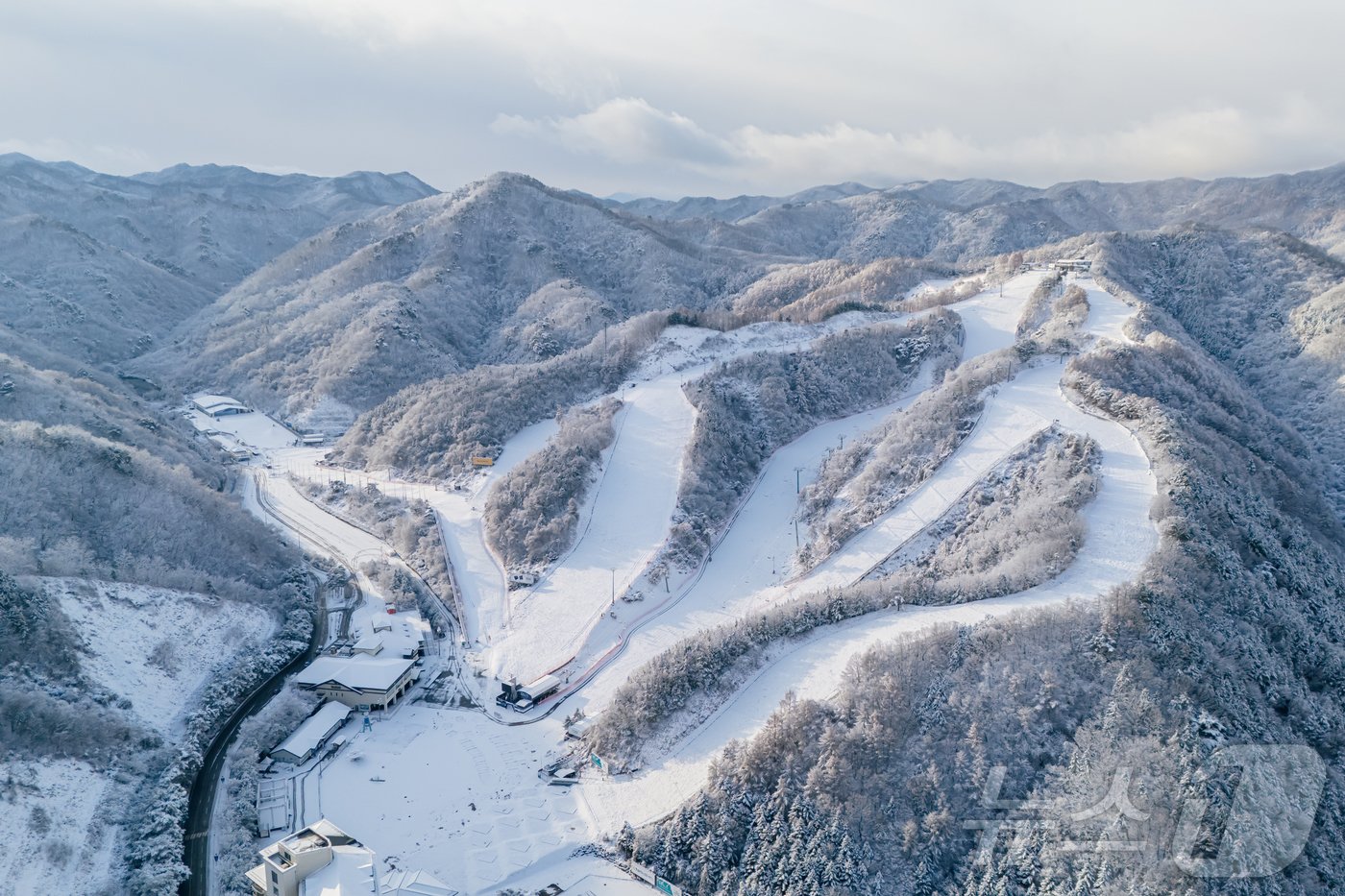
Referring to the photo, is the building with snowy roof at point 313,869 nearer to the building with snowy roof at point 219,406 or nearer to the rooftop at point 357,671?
the rooftop at point 357,671

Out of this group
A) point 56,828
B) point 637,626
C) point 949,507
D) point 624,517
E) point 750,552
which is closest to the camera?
point 56,828

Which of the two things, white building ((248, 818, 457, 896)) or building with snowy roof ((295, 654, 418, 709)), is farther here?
building with snowy roof ((295, 654, 418, 709))

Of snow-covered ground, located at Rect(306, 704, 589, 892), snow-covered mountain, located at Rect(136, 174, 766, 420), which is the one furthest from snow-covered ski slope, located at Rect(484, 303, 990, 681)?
snow-covered mountain, located at Rect(136, 174, 766, 420)

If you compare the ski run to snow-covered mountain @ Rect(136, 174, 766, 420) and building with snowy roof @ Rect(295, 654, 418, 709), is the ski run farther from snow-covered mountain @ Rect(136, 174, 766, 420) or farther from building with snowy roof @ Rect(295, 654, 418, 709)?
snow-covered mountain @ Rect(136, 174, 766, 420)

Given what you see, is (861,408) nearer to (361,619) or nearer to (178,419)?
(361,619)

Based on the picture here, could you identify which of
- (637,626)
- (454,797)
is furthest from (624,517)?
(454,797)

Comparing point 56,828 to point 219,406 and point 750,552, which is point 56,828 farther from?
point 219,406
